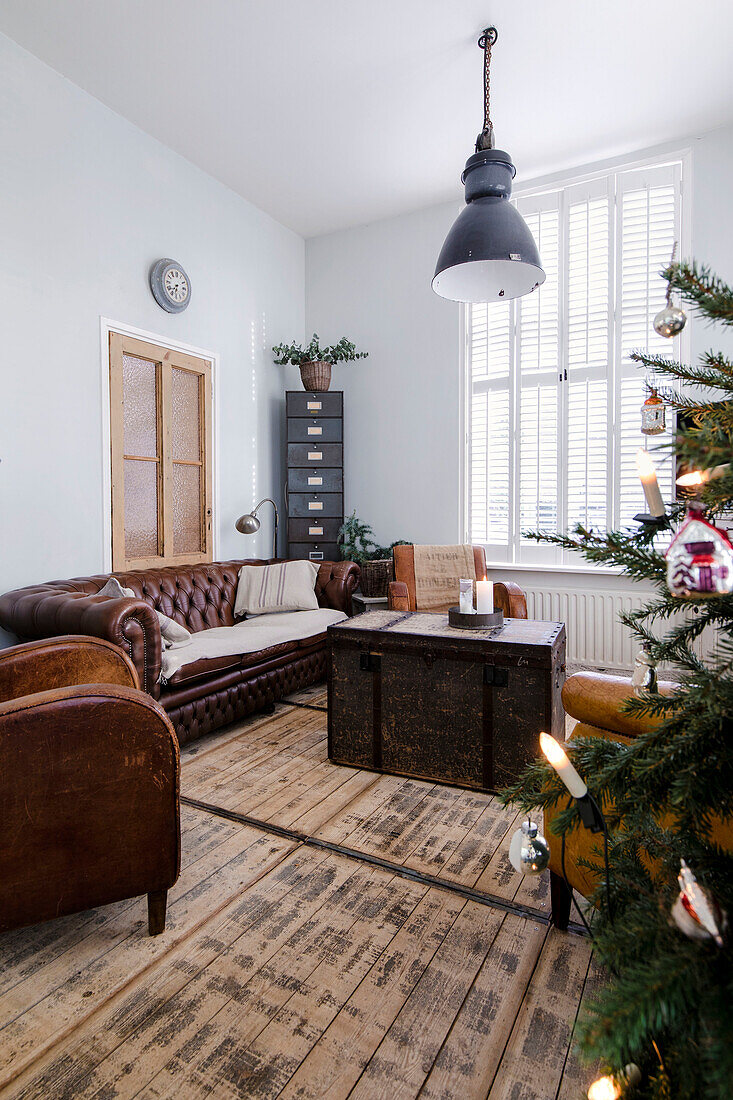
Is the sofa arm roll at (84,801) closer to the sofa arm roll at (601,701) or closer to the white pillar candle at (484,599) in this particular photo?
the sofa arm roll at (601,701)

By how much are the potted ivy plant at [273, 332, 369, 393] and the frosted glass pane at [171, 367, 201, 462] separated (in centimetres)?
86

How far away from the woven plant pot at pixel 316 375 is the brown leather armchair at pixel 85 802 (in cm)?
379

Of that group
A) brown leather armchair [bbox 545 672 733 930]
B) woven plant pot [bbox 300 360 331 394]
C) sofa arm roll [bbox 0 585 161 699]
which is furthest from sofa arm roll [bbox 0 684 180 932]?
woven plant pot [bbox 300 360 331 394]

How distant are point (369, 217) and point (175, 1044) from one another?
5.42 m

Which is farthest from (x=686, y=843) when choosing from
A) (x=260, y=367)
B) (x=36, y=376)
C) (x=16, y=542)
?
(x=260, y=367)

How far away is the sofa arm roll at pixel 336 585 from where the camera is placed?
4.26 meters

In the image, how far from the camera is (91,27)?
2973 mm

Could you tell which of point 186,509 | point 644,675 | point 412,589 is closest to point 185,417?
point 186,509

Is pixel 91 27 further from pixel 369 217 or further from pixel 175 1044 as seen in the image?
pixel 175 1044

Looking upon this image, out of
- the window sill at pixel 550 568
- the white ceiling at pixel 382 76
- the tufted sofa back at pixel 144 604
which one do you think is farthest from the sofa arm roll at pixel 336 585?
the white ceiling at pixel 382 76

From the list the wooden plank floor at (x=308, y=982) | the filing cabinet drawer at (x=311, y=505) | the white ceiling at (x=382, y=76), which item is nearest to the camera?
the wooden plank floor at (x=308, y=982)

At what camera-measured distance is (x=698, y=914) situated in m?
0.60

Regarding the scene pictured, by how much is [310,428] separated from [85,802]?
383 cm

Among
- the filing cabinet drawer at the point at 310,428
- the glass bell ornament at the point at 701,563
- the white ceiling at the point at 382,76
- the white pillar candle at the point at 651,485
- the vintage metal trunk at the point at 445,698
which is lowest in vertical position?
the vintage metal trunk at the point at 445,698
